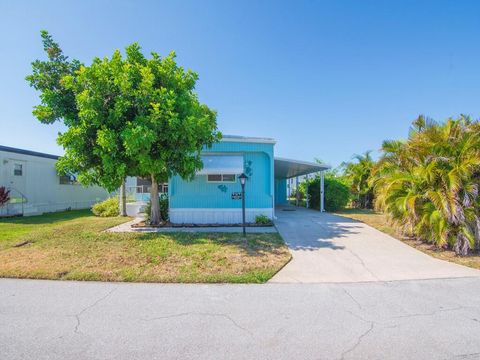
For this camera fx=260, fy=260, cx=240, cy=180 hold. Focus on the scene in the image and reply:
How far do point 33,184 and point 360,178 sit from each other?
22.9 metres

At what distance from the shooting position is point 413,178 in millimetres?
7898

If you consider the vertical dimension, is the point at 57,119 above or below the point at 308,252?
above

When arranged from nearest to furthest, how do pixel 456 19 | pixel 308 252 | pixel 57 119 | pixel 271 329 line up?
pixel 271 329 < pixel 308 252 < pixel 456 19 < pixel 57 119

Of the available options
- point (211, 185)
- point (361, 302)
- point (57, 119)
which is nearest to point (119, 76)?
point (57, 119)

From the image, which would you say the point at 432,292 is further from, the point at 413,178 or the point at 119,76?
the point at 119,76

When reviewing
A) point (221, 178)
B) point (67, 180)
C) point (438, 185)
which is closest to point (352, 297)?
point (438, 185)

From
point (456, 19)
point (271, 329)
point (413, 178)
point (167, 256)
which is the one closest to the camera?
point (271, 329)

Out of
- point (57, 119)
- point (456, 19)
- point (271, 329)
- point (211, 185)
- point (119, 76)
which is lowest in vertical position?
point (271, 329)

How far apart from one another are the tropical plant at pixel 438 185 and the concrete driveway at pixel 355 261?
33.6 inches

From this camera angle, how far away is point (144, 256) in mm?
6602

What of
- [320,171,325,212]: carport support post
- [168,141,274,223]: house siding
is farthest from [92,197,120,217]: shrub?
[320,171,325,212]: carport support post

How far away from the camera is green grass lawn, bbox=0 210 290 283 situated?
17.6 feet

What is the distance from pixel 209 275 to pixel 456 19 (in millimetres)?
11378

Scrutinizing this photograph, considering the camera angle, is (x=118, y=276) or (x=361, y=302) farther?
(x=118, y=276)
